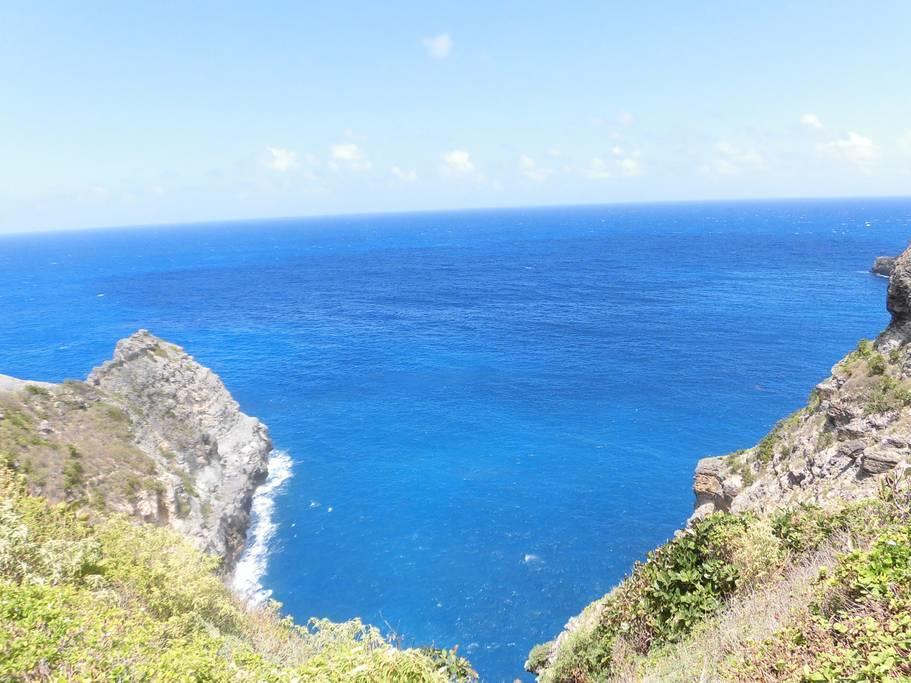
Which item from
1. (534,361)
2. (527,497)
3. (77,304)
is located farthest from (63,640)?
(77,304)

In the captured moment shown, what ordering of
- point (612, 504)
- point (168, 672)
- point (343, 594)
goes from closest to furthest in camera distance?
point (168, 672), point (343, 594), point (612, 504)

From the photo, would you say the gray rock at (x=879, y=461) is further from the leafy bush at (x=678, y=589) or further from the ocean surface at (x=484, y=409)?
the ocean surface at (x=484, y=409)

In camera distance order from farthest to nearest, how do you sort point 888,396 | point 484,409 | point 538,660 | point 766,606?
point 484,409, point 888,396, point 538,660, point 766,606

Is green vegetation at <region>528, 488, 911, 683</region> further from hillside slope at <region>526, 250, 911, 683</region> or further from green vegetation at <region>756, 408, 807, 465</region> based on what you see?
green vegetation at <region>756, 408, 807, 465</region>

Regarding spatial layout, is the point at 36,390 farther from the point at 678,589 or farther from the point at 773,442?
the point at 773,442

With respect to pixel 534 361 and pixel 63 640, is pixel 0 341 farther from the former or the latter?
pixel 63 640

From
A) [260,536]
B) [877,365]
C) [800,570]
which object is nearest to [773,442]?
[877,365]
